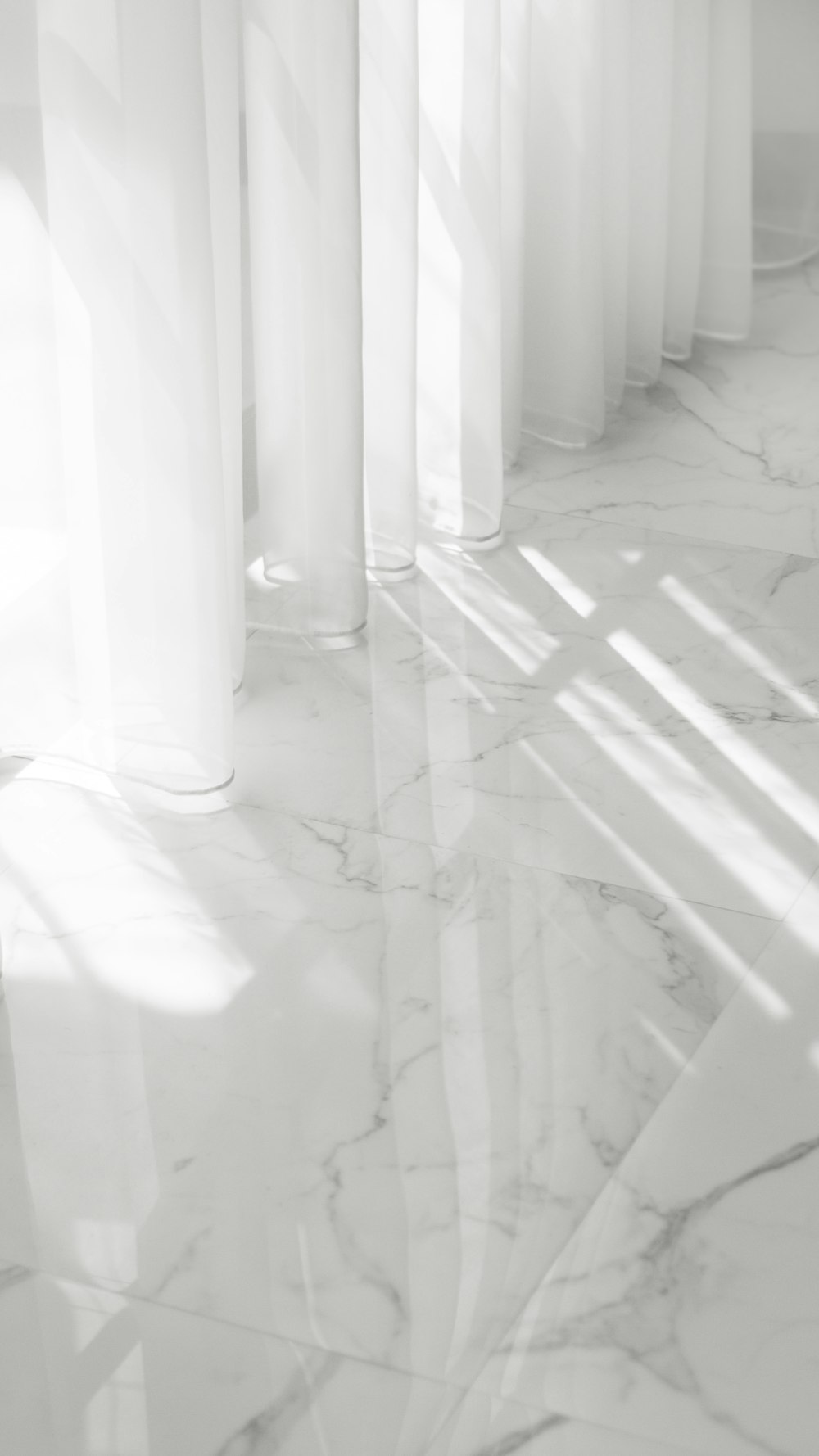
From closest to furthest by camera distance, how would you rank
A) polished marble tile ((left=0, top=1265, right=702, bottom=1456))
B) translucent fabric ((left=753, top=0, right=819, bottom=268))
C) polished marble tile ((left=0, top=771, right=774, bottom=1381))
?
1. polished marble tile ((left=0, top=1265, right=702, bottom=1456))
2. polished marble tile ((left=0, top=771, right=774, bottom=1381))
3. translucent fabric ((left=753, top=0, right=819, bottom=268))

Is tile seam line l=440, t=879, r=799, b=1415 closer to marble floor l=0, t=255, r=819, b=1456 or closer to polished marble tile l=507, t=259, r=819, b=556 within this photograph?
marble floor l=0, t=255, r=819, b=1456

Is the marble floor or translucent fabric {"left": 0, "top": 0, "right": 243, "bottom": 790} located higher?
translucent fabric {"left": 0, "top": 0, "right": 243, "bottom": 790}

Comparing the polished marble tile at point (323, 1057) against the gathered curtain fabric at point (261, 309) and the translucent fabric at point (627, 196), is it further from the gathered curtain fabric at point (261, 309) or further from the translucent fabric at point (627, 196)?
the translucent fabric at point (627, 196)

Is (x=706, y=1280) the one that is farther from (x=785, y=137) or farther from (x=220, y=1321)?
(x=785, y=137)

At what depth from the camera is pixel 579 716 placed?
1781mm

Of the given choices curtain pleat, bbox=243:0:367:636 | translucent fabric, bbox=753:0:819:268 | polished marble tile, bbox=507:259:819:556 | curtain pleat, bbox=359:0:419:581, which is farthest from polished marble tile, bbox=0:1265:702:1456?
translucent fabric, bbox=753:0:819:268

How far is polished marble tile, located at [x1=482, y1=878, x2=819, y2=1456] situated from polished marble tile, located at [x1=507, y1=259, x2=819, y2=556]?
41.1 inches

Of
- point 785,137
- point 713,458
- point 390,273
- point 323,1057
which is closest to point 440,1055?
point 323,1057

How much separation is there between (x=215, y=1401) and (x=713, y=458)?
5.54ft

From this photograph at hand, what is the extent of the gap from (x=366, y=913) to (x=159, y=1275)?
43 cm

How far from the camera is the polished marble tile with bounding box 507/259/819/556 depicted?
2.22 meters

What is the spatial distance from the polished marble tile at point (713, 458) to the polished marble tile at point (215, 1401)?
1.36 m

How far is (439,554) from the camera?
212 cm

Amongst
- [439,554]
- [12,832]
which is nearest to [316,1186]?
[12,832]
